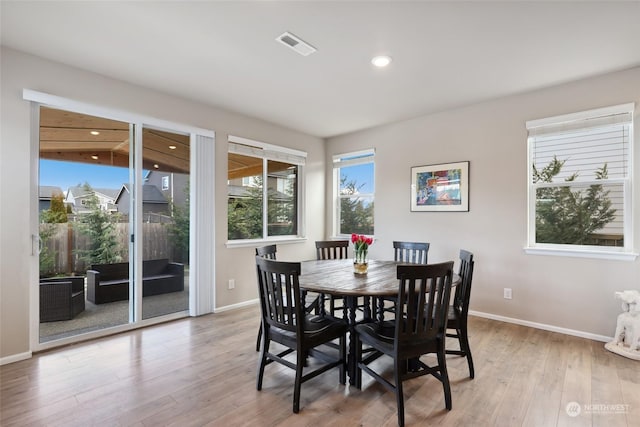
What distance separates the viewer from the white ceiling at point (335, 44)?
6.95 feet

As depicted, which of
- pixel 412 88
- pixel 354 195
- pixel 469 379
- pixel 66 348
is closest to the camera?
pixel 469 379

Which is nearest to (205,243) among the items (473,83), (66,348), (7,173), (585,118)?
(66,348)

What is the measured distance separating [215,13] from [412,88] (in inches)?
85.8

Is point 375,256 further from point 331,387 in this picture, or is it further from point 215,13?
point 215,13

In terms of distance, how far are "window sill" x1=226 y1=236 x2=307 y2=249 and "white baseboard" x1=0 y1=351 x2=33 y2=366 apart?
2.13 m

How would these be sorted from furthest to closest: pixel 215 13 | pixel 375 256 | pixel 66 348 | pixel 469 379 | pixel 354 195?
pixel 354 195
pixel 375 256
pixel 66 348
pixel 469 379
pixel 215 13

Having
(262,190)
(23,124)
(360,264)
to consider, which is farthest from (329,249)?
(23,124)

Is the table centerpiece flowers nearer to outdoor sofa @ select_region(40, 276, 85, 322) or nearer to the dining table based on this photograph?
the dining table

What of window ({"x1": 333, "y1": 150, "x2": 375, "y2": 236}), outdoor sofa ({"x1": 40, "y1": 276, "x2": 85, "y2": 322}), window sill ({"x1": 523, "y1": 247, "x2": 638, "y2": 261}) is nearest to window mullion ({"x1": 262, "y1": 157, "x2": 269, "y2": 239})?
window ({"x1": 333, "y1": 150, "x2": 375, "y2": 236})

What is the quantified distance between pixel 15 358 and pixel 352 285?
2.96 meters

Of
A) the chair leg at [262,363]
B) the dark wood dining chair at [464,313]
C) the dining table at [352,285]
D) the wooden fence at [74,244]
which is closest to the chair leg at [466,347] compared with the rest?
the dark wood dining chair at [464,313]

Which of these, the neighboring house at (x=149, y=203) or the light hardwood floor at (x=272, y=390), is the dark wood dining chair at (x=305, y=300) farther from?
the neighboring house at (x=149, y=203)

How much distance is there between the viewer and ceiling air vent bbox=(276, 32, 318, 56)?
2418 mm

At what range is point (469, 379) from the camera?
2375 millimetres
